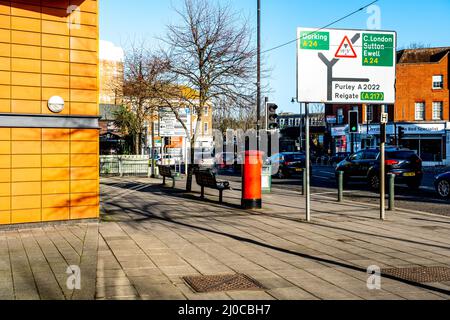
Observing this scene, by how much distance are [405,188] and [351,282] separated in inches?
657

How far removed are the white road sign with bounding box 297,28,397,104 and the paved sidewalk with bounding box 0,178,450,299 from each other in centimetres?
291

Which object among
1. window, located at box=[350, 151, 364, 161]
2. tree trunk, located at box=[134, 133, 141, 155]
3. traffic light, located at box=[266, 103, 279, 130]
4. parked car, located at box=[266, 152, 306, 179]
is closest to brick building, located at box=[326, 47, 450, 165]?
parked car, located at box=[266, 152, 306, 179]

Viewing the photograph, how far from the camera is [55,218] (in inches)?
398

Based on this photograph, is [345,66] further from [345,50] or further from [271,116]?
[271,116]

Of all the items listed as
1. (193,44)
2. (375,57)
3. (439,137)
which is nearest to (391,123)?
(439,137)

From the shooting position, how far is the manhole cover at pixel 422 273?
21.0 ft

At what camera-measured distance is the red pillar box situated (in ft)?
43.4

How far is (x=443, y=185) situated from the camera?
58.4 ft

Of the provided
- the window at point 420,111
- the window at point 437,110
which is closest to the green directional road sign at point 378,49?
the window at point 420,111

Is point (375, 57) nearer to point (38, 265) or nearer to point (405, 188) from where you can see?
point (38, 265)

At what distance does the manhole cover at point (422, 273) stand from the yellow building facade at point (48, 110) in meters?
6.20

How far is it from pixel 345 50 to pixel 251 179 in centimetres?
390

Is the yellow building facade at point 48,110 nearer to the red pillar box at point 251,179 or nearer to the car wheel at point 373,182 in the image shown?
the red pillar box at point 251,179

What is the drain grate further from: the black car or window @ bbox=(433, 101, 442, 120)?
window @ bbox=(433, 101, 442, 120)
